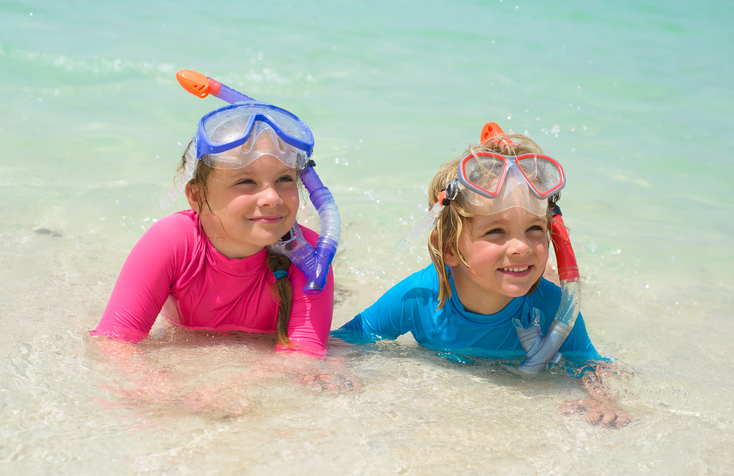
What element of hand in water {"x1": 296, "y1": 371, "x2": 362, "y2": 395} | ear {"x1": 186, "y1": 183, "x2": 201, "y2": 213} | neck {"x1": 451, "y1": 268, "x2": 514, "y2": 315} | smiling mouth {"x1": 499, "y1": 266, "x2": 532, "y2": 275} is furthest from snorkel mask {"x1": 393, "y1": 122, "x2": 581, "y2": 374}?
ear {"x1": 186, "y1": 183, "x2": 201, "y2": 213}

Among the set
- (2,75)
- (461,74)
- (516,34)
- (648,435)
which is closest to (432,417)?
(648,435)

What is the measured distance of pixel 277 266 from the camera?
10.2ft

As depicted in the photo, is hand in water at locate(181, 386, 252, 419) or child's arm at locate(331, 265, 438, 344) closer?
hand in water at locate(181, 386, 252, 419)

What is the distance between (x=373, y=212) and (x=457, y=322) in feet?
7.64

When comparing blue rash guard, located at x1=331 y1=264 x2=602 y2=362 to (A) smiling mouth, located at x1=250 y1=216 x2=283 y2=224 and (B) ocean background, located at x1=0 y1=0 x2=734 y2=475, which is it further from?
(A) smiling mouth, located at x1=250 y1=216 x2=283 y2=224

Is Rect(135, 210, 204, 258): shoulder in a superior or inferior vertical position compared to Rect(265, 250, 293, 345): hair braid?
superior

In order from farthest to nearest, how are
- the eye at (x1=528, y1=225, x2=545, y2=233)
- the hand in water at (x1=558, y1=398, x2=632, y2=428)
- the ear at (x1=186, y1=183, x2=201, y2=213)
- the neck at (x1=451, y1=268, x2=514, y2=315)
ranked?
the neck at (x1=451, y1=268, x2=514, y2=315), the ear at (x1=186, y1=183, x2=201, y2=213), the eye at (x1=528, y1=225, x2=545, y2=233), the hand in water at (x1=558, y1=398, x2=632, y2=428)

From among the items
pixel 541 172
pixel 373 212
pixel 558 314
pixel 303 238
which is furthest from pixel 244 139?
pixel 373 212

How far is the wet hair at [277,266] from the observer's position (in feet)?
9.61

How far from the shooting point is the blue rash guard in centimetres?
319

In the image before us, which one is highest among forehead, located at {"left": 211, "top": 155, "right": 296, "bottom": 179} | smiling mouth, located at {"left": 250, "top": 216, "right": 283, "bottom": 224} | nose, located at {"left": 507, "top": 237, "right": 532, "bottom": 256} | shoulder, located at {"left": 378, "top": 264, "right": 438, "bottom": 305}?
forehead, located at {"left": 211, "top": 155, "right": 296, "bottom": 179}

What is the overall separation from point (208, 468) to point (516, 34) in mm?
→ 13683

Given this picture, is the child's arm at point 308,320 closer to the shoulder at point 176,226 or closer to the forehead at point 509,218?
the shoulder at point 176,226

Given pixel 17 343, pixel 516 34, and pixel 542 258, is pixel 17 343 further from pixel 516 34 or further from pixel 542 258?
pixel 516 34
